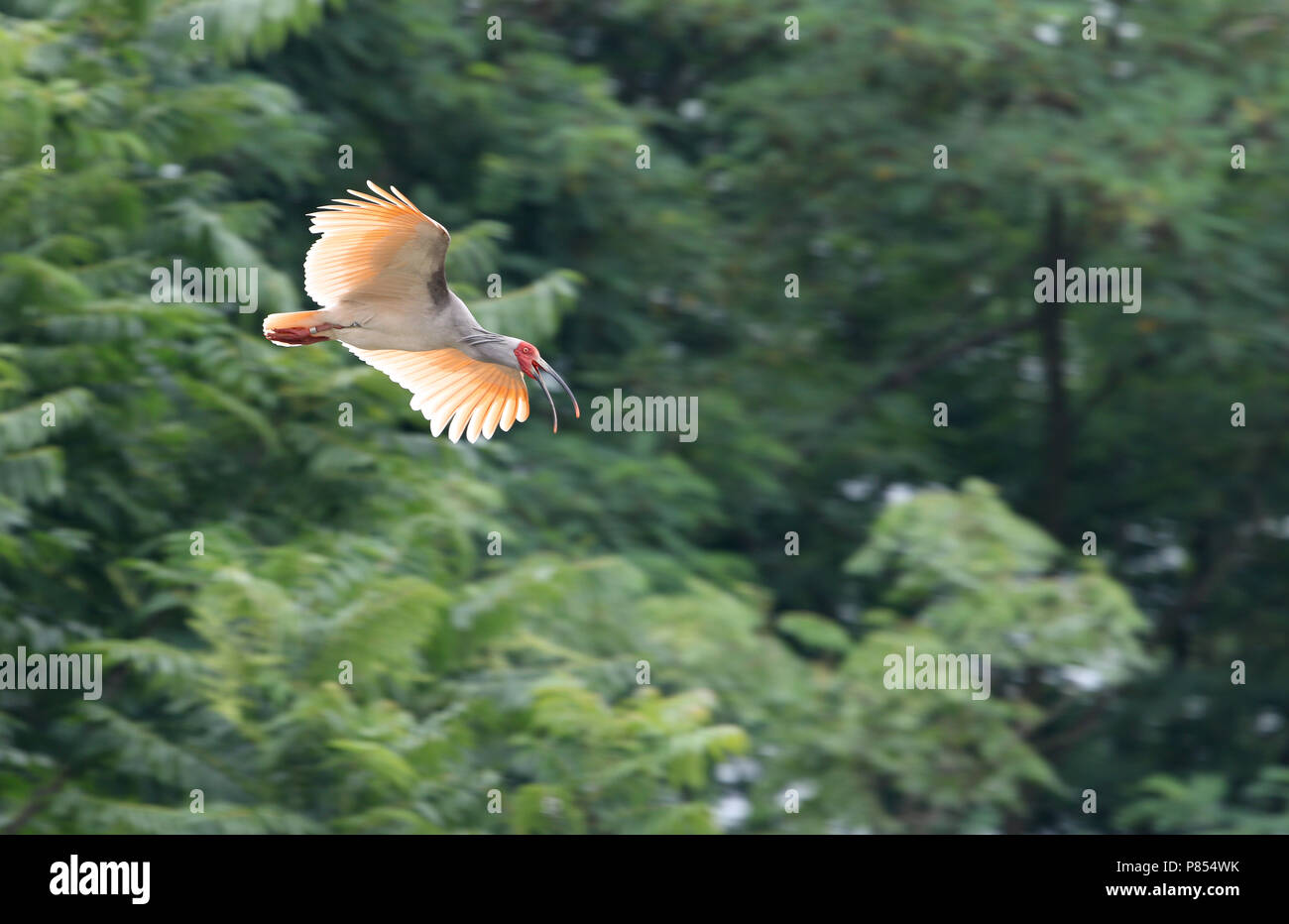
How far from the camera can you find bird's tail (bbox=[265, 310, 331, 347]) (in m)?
2.19

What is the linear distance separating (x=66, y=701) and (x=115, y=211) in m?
2.21

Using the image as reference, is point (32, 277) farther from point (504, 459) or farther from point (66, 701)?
point (504, 459)

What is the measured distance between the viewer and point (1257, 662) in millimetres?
10289

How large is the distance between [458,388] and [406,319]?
0.37m

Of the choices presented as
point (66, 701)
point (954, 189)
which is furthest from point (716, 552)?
point (66, 701)
